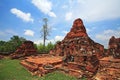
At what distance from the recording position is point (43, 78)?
1092 centimetres

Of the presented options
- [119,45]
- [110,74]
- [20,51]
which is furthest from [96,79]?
[20,51]

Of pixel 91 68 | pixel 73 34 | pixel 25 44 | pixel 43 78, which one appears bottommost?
pixel 43 78

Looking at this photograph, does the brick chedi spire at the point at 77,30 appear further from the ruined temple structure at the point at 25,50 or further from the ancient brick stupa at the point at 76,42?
the ruined temple structure at the point at 25,50

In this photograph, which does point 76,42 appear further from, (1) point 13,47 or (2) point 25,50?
(1) point 13,47

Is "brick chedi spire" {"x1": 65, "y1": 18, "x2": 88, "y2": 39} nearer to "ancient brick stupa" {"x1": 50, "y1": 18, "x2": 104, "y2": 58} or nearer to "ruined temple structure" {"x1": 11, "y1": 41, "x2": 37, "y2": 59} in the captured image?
"ancient brick stupa" {"x1": 50, "y1": 18, "x2": 104, "y2": 58}

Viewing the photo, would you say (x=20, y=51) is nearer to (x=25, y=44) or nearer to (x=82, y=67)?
(x=25, y=44)

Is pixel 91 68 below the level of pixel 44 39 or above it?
below

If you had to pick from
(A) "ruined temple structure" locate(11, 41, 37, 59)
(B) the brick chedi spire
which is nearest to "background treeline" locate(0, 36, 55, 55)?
(A) "ruined temple structure" locate(11, 41, 37, 59)

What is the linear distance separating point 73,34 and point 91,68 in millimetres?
21208

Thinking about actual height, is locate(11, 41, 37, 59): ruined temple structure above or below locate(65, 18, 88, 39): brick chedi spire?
below

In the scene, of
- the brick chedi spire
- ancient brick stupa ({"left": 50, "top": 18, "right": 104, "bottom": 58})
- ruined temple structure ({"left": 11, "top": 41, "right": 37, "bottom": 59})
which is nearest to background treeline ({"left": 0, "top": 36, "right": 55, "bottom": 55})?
ruined temple structure ({"left": 11, "top": 41, "right": 37, "bottom": 59})

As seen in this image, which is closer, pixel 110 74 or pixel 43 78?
pixel 110 74

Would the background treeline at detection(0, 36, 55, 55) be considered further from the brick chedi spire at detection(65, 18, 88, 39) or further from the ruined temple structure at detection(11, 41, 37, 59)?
the brick chedi spire at detection(65, 18, 88, 39)

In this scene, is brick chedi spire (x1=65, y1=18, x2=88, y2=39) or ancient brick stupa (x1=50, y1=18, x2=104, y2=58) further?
brick chedi spire (x1=65, y1=18, x2=88, y2=39)
